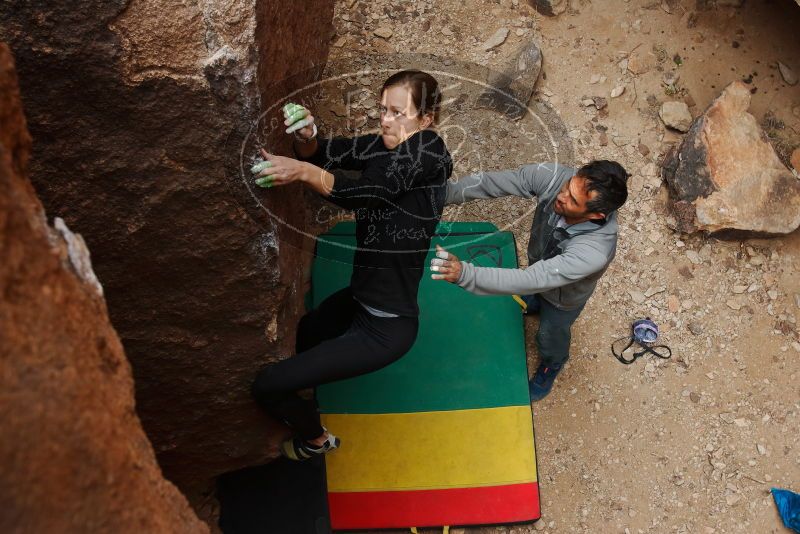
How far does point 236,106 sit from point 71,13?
19.5 inches

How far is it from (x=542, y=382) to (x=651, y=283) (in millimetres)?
821

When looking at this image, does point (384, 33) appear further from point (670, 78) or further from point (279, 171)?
point (279, 171)

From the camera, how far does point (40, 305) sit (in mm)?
1392

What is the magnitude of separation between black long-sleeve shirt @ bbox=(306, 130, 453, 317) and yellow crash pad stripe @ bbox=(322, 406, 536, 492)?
1.00 meters

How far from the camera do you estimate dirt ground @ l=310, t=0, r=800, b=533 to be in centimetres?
353

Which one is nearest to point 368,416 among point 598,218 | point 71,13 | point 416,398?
point 416,398

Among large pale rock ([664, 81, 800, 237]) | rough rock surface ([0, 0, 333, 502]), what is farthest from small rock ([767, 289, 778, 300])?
rough rock surface ([0, 0, 333, 502])

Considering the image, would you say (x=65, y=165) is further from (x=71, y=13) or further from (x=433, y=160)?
(x=433, y=160)

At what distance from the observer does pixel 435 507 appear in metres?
3.33

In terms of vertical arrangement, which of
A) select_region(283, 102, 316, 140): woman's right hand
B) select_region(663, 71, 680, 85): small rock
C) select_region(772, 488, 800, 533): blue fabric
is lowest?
select_region(772, 488, 800, 533): blue fabric

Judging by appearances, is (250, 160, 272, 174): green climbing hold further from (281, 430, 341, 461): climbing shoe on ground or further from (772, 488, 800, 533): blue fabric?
(772, 488, 800, 533): blue fabric

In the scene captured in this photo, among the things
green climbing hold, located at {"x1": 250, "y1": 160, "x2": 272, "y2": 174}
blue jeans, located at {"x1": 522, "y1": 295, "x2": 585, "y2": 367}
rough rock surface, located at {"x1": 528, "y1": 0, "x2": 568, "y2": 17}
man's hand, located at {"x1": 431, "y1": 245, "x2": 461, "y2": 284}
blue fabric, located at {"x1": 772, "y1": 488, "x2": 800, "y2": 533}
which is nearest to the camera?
green climbing hold, located at {"x1": 250, "y1": 160, "x2": 272, "y2": 174}

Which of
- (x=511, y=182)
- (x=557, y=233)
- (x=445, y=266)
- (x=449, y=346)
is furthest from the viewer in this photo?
(x=449, y=346)

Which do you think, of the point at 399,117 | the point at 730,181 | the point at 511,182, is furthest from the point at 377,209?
the point at 730,181
